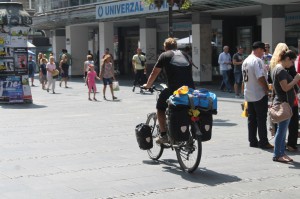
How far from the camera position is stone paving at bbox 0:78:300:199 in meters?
6.77

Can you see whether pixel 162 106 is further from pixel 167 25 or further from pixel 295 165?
pixel 167 25

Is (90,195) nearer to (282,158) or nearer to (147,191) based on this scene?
(147,191)

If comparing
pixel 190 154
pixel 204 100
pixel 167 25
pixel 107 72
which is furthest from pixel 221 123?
pixel 167 25

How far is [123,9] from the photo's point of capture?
28.6 meters

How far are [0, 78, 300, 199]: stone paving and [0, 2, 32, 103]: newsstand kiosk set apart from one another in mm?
5309

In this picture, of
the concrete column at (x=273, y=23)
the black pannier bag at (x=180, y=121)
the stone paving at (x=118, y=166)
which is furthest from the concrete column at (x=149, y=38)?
A: the black pannier bag at (x=180, y=121)

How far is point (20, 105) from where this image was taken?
19.0 metres

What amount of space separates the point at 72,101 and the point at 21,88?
1892mm

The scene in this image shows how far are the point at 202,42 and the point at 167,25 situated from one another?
6810mm

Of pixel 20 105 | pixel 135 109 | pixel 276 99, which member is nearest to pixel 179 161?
pixel 276 99

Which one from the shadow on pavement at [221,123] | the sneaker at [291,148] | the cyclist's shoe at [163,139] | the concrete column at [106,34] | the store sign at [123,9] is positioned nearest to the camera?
the cyclist's shoe at [163,139]

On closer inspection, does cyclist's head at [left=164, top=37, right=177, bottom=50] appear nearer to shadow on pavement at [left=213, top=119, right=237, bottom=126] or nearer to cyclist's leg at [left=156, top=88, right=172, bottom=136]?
cyclist's leg at [left=156, top=88, right=172, bottom=136]

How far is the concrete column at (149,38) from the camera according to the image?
29.6 m

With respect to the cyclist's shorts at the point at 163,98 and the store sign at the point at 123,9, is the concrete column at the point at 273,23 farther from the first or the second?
the cyclist's shorts at the point at 163,98
